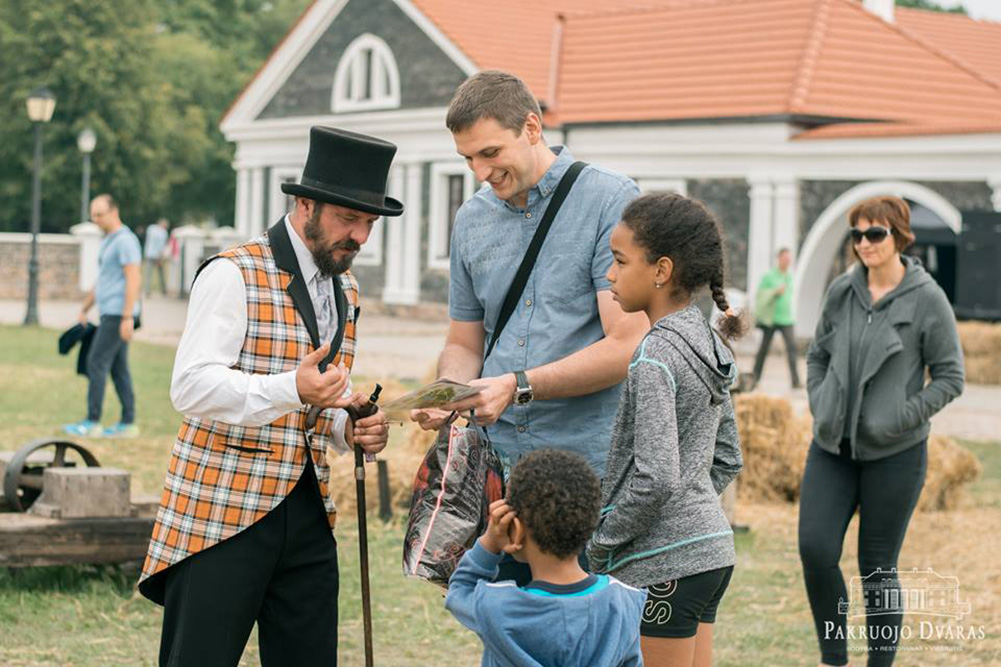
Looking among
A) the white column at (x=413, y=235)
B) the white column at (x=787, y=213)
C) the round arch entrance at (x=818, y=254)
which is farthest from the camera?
the white column at (x=413, y=235)

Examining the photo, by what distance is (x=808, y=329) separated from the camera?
24672mm

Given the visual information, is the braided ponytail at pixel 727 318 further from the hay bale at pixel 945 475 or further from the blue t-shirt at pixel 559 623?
the hay bale at pixel 945 475

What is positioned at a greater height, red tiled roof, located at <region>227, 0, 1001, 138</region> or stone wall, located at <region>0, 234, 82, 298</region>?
red tiled roof, located at <region>227, 0, 1001, 138</region>

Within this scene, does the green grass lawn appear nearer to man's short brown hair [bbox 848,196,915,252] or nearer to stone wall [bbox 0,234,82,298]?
man's short brown hair [bbox 848,196,915,252]

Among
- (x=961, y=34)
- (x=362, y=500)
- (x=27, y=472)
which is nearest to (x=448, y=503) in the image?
(x=362, y=500)

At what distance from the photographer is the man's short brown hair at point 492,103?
12.8ft

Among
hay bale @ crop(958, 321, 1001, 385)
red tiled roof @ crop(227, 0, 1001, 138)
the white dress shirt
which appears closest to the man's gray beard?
the white dress shirt

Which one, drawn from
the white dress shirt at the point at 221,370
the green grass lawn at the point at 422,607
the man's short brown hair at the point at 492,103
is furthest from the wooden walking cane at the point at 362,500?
the green grass lawn at the point at 422,607

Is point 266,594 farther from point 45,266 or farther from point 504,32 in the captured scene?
point 45,266

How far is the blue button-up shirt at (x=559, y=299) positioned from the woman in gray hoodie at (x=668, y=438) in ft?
1.03

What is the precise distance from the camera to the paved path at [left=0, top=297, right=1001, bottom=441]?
1633 centimetres

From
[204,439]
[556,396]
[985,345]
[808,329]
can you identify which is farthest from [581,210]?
[808,329]

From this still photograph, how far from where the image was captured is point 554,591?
329 cm

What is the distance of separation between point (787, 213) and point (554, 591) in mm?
22082
